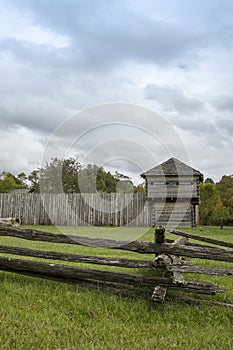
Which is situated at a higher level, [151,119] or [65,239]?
[151,119]

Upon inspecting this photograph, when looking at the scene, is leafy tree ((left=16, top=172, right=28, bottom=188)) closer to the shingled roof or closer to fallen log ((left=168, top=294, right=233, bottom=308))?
the shingled roof

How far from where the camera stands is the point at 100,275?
4.39 meters

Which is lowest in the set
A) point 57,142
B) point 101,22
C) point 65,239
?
point 65,239

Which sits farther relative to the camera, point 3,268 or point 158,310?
point 3,268

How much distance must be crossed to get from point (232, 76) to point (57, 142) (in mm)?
12000

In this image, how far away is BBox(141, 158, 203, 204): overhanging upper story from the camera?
24953 mm

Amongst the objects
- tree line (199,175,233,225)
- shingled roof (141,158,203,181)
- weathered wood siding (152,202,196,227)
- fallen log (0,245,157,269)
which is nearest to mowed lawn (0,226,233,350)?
fallen log (0,245,157,269)

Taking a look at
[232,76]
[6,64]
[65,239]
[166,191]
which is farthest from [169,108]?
[166,191]

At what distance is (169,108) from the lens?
13.3m

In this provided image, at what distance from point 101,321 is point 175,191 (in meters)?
22.4

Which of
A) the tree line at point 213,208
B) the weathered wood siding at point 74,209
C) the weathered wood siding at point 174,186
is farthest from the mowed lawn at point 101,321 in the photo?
the tree line at point 213,208

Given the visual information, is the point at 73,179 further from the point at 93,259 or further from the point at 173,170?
the point at 93,259

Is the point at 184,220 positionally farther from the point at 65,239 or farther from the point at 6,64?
the point at 65,239

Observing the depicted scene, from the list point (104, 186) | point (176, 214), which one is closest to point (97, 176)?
point (104, 186)
